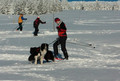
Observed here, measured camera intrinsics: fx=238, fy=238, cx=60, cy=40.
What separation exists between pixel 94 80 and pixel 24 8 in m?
89.5

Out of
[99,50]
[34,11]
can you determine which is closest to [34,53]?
[99,50]

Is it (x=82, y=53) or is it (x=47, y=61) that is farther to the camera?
(x=82, y=53)

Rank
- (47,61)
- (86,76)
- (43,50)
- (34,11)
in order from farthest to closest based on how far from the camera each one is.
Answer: (34,11), (47,61), (43,50), (86,76)

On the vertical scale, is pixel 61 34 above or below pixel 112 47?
above

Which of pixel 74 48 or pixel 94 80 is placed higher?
pixel 94 80

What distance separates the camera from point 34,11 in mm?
92250

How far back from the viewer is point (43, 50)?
27.0ft

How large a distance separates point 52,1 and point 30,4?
21.2 meters

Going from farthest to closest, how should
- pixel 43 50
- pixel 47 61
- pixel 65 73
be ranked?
pixel 47 61 < pixel 43 50 < pixel 65 73

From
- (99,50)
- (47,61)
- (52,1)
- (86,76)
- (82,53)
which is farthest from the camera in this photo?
(52,1)

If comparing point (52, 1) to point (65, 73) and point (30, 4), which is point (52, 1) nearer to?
point (30, 4)

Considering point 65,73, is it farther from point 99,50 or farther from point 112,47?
point 112,47

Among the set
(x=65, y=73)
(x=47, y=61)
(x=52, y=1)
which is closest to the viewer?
(x=65, y=73)

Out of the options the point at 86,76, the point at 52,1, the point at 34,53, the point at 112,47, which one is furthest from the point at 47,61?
the point at 52,1
